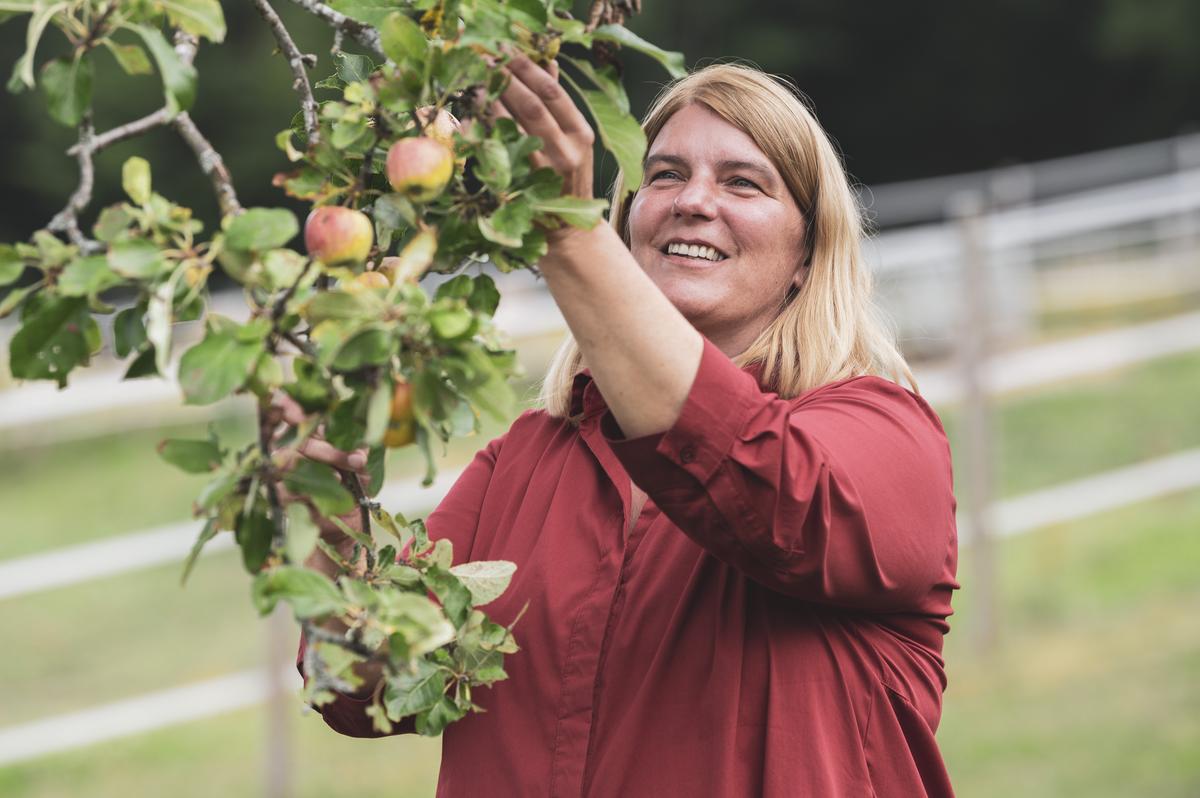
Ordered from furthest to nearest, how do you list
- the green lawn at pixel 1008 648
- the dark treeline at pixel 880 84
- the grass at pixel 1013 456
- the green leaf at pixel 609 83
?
the dark treeline at pixel 880 84 → the grass at pixel 1013 456 → the green lawn at pixel 1008 648 → the green leaf at pixel 609 83

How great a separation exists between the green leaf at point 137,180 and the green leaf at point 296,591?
332 millimetres

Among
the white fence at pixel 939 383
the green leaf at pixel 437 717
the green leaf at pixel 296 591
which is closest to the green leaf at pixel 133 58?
the green leaf at pixel 296 591

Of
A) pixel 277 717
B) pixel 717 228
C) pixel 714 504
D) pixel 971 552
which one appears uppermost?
pixel 717 228

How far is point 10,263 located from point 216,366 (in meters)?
0.21

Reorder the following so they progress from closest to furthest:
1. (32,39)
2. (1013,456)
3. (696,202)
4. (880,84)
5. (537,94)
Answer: (32,39), (537,94), (696,202), (1013,456), (880,84)

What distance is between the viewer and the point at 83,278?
117cm

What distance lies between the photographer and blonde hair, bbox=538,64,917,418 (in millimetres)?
1992

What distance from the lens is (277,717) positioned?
4457mm

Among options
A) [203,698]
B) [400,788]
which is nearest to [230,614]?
[203,698]

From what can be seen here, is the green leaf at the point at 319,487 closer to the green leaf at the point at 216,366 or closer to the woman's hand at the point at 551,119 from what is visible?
the green leaf at the point at 216,366

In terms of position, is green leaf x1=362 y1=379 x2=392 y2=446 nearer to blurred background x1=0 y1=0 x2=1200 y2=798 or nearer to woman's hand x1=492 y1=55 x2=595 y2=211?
woman's hand x1=492 y1=55 x2=595 y2=211

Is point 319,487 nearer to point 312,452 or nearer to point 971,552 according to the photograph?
point 312,452

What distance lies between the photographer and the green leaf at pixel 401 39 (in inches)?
51.3

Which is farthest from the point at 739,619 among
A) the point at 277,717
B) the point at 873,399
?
the point at 277,717
